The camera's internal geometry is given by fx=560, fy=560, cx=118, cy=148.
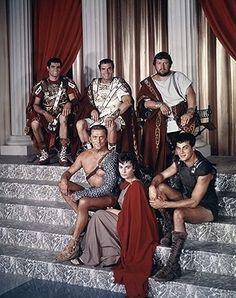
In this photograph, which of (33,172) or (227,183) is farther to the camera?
(33,172)

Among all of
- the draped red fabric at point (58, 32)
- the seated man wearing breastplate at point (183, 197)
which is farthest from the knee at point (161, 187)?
the draped red fabric at point (58, 32)

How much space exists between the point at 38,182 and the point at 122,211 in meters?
1.91

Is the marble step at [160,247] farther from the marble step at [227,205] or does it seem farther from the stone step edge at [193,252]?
the marble step at [227,205]

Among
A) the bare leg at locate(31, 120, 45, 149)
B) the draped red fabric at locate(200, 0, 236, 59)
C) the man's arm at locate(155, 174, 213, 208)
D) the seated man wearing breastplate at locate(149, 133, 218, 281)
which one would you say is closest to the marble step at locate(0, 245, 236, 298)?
the seated man wearing breastplate at locate(149, 133, 218, 281)

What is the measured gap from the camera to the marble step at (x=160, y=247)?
14.5 feet


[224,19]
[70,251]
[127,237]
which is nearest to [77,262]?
[70,251]

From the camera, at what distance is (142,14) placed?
773 centimetres

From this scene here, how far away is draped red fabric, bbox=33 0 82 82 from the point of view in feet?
24.6

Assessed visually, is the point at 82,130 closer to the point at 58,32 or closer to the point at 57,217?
the point at 57,217

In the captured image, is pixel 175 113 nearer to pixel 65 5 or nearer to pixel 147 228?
pixel 147 228

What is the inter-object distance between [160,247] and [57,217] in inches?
53.4

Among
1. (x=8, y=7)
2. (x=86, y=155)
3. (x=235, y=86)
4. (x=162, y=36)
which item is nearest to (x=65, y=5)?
(x=8, y=7)

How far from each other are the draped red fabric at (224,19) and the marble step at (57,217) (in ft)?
7.92

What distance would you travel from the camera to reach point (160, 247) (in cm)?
461
